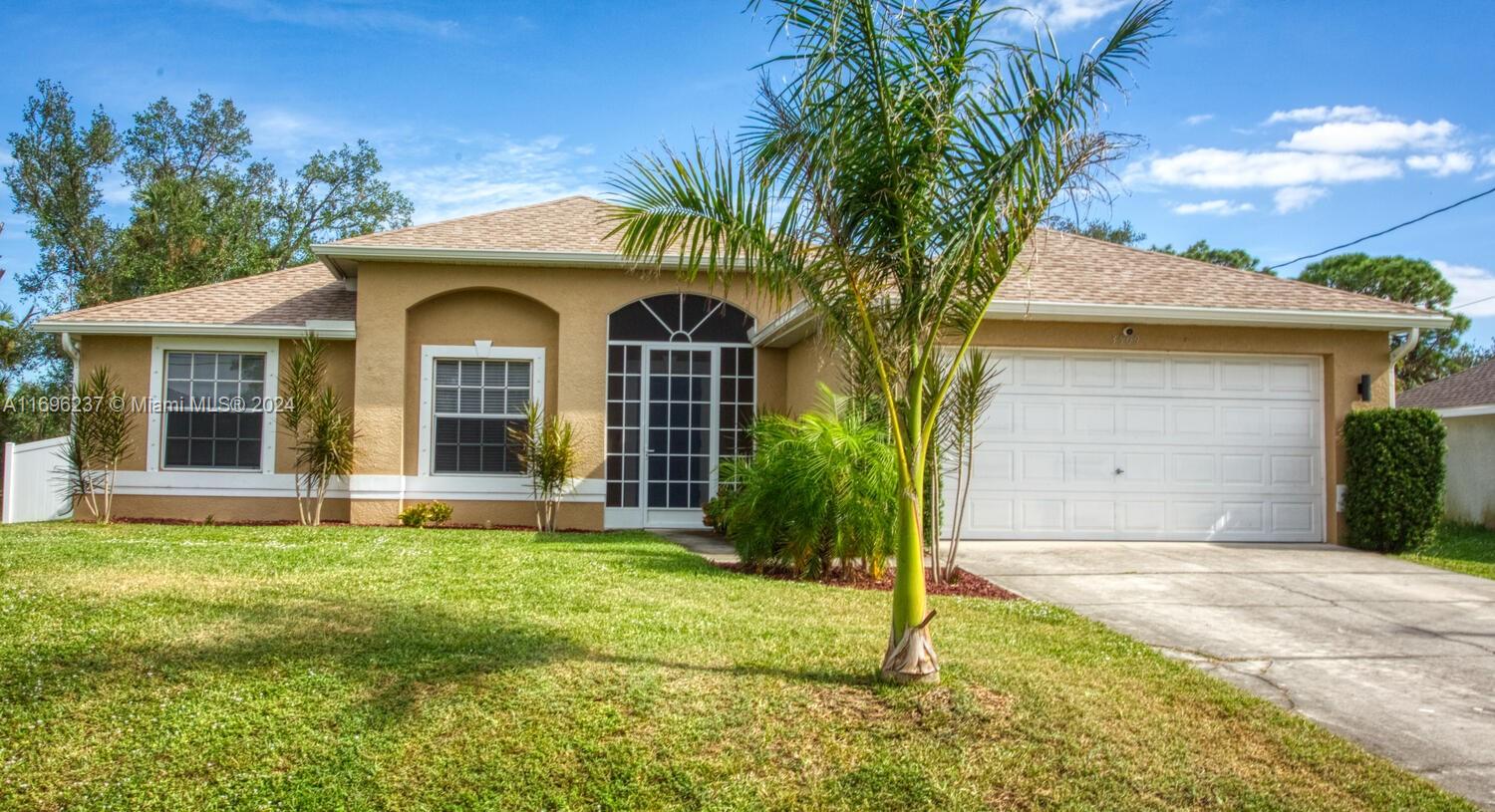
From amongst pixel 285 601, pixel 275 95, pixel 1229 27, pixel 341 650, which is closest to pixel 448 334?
pixel 285 601

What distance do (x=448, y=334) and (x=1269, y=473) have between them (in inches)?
418

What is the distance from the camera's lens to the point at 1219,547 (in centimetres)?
1099

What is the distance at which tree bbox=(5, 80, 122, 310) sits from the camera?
28.2 meters

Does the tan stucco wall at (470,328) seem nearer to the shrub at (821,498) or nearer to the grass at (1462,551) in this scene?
the shrub at (821,498)

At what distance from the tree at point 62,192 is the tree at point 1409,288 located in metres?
35.5

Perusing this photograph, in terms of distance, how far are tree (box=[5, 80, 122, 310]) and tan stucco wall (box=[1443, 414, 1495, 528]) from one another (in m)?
32.3

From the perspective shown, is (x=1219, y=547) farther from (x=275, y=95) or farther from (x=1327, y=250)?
(x=275, y=95)

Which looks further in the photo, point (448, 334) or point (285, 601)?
point (448, 334)

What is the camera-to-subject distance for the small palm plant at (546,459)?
13.4 metres

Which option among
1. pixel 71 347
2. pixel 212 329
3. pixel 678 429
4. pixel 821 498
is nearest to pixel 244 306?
pixel 212 329

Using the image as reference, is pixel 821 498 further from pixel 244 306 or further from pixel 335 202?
pixel 335 202

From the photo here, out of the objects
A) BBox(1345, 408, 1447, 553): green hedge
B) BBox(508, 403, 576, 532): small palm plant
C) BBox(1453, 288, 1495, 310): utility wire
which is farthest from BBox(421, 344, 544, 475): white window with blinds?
BBox(1453, 288, 1495, 310): utility wire

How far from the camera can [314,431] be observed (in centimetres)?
1341

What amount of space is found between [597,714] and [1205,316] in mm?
8795
